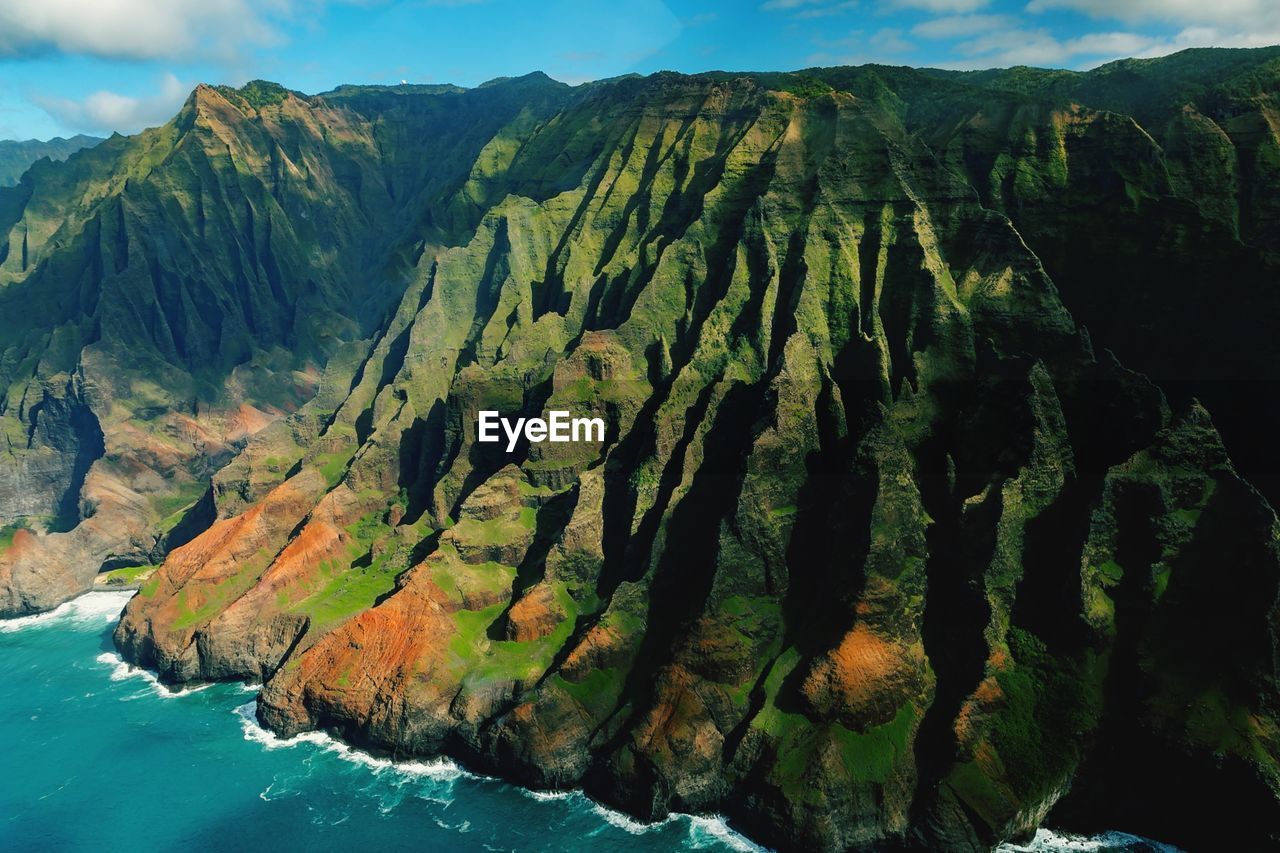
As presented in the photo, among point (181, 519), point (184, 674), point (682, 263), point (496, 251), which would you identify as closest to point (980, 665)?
point (682, 263)

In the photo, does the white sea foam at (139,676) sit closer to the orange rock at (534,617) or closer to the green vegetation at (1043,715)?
the orange rock at (534,617)

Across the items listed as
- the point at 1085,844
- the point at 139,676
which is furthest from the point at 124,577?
the point at 1085,844

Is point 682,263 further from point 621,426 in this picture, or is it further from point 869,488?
point 869,488

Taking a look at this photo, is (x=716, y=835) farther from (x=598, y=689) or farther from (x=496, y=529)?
(x=496, y=529)

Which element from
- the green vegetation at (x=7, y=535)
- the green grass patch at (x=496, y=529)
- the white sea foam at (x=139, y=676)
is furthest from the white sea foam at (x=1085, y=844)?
the green vegetation at (x=7, y=535)

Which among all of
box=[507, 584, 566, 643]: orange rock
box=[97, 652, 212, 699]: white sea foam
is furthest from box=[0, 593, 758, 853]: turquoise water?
box=[507, 584, 566, 643]: orange rock
